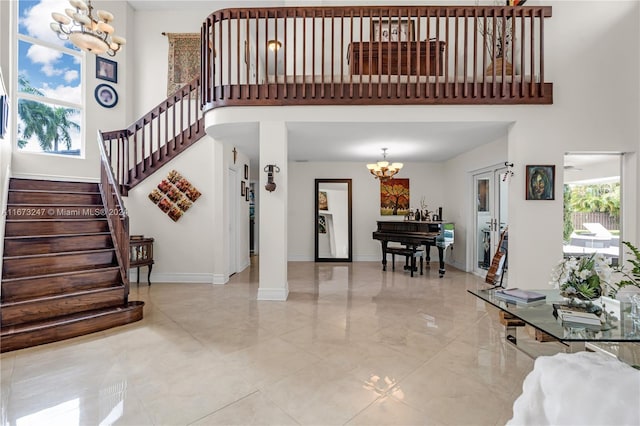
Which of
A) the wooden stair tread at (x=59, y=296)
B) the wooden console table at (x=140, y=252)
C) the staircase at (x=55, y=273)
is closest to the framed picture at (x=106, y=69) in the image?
the staircase at (x=55, y=273)

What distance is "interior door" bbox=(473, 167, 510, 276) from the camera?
4.84 meters

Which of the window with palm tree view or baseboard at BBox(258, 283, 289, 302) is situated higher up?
the window with palm tree view

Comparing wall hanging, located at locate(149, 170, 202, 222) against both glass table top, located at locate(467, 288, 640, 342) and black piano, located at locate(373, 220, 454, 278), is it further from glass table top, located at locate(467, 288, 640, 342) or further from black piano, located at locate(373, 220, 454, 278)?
glass table top, located at locate(467, 288, 640, 342)

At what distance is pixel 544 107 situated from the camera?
139 inches

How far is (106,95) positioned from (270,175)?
4.24m

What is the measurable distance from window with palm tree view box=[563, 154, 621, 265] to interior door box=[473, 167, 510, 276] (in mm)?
902

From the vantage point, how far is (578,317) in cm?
174

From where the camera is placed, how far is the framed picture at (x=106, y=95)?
5.44 m

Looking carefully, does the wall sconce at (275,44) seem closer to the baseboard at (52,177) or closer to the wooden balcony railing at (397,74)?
the wooden balcony railing at (397,74)

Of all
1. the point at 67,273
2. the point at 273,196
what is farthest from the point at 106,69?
the point at 273,196

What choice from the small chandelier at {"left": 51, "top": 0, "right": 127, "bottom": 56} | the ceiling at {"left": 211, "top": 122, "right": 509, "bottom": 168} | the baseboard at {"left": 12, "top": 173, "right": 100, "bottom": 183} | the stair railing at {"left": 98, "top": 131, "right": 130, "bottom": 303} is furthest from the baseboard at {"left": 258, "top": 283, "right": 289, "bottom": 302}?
the baseboard at {"left": 12, "top": 173, "right": 100, "bottom": 183}

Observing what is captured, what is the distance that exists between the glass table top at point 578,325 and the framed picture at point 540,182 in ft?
5.52

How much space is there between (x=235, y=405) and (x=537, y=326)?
6.08 feet

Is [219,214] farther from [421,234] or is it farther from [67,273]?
[421,234]
